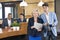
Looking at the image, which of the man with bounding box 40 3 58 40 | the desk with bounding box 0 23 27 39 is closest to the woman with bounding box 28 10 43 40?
the man with bounding box 40 3 58 40

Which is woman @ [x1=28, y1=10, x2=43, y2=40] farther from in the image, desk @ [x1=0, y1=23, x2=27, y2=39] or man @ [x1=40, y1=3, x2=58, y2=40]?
desk @ [x1=0, y1=23, x2=27, y2=39]

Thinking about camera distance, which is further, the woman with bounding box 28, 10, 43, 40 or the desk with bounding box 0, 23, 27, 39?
the desk with bounding box 0, 23, 27, 39

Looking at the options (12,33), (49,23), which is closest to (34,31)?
(49,23)

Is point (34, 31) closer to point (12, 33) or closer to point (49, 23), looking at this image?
point (49, 23)

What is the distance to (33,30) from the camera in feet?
12.4

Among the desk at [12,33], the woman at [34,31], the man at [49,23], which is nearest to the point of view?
the woman at [34,31]

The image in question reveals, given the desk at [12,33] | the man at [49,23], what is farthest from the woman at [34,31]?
the desk at [12,33]

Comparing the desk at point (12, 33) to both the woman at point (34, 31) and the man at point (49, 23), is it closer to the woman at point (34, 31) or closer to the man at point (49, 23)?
the woman at point (34, 31)

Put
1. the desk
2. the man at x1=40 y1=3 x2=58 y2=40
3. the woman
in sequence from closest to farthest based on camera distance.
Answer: the woman, the man at x1=40 y1=3 x2=58 y2=40, the desk

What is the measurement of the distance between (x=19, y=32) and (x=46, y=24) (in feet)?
4.40

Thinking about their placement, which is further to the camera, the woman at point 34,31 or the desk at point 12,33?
the desk at point 12,33

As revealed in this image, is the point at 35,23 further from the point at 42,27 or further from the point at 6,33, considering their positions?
the point at 6,33

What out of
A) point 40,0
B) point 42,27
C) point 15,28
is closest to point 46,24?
point 42,27

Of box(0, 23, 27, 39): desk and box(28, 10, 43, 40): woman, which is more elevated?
box(28, 10, 43, 40): woman
